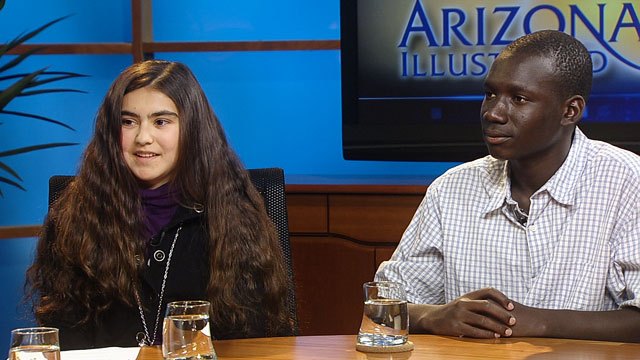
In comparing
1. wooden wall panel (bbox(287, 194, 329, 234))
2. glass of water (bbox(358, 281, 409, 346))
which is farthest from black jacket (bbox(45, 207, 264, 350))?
wooden wall panel (bbox(287, 194, 329, 234))

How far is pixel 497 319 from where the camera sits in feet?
5.75

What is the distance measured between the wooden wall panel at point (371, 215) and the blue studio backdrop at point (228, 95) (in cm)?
70

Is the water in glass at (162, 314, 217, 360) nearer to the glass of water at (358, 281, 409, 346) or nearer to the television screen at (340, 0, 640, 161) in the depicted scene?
the glass of water at (358, 281, 409, 346)

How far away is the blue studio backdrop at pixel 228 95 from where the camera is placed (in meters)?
3.99

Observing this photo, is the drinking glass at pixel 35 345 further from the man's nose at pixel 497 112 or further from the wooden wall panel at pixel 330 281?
the wooden wall panel at pixel 330 281

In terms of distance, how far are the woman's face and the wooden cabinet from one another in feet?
3.79

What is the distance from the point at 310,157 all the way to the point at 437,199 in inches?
75.4

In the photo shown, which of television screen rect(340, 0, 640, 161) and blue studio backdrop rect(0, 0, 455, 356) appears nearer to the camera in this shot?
television screen rect(340, 0, 640, 161)

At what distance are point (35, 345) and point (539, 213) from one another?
1.15 metres

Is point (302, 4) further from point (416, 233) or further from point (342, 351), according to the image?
point (342, 351)

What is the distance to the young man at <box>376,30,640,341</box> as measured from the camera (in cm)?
198

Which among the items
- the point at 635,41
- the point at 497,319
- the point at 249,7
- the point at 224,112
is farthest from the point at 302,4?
the point at 497,319

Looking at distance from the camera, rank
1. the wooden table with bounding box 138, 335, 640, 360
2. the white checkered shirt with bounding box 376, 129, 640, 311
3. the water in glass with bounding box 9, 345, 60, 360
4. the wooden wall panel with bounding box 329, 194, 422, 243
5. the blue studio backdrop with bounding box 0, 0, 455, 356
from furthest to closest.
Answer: the blue studio backdrop with bounding box 0, 0, 455, 356
the wooden wall panel with bounding box 329, 194, 422, 243
the white checkered shirt with bounding box 376, 129, 640, 311
the wooden table with bounding box 138, 335, 640, 360
the water in glass with bounding box 9, 345, 60, 360

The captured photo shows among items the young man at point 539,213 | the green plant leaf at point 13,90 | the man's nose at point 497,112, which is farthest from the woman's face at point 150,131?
the green plant leaf at point 13,90
